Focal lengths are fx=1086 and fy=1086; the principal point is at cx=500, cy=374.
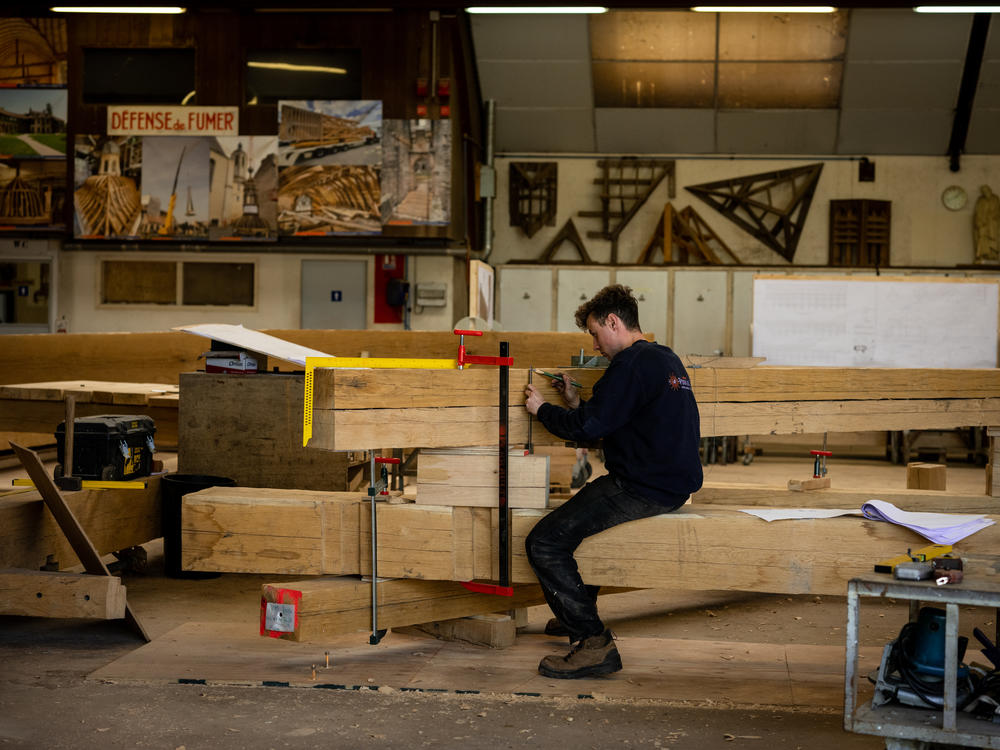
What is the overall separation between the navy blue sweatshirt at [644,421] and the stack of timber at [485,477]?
18 cm

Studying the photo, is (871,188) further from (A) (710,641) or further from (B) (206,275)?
(A) (710,641)

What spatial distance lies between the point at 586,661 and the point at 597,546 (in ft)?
1.46

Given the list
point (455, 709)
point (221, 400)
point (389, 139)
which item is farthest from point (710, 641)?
point (389, 139)

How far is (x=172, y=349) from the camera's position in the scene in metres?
8.08

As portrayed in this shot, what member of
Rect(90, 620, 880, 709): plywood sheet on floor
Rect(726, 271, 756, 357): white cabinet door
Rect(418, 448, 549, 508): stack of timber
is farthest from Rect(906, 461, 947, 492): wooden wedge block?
Rect(726, 271, 756, 357): white cabinet door

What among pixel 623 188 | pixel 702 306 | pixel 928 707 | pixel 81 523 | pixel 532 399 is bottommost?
pixel 928 707

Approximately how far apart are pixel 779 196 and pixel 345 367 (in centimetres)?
1131

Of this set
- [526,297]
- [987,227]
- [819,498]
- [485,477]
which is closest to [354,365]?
[485,477]

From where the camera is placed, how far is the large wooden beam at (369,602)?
3.89m

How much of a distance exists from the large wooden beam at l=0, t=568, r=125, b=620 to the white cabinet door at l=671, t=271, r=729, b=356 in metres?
10.3

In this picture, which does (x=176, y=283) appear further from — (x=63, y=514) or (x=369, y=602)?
(x=369, y=602)

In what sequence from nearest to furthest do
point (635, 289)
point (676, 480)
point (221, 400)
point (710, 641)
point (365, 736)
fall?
point (365, 736)
point (676, 480)
point (710, 641)
point (221, 400)
point (635, 289)

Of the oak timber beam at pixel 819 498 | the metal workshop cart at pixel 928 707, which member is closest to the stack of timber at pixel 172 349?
the oak timber beam at pixel 819 498

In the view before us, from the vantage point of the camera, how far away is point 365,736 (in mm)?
3400
